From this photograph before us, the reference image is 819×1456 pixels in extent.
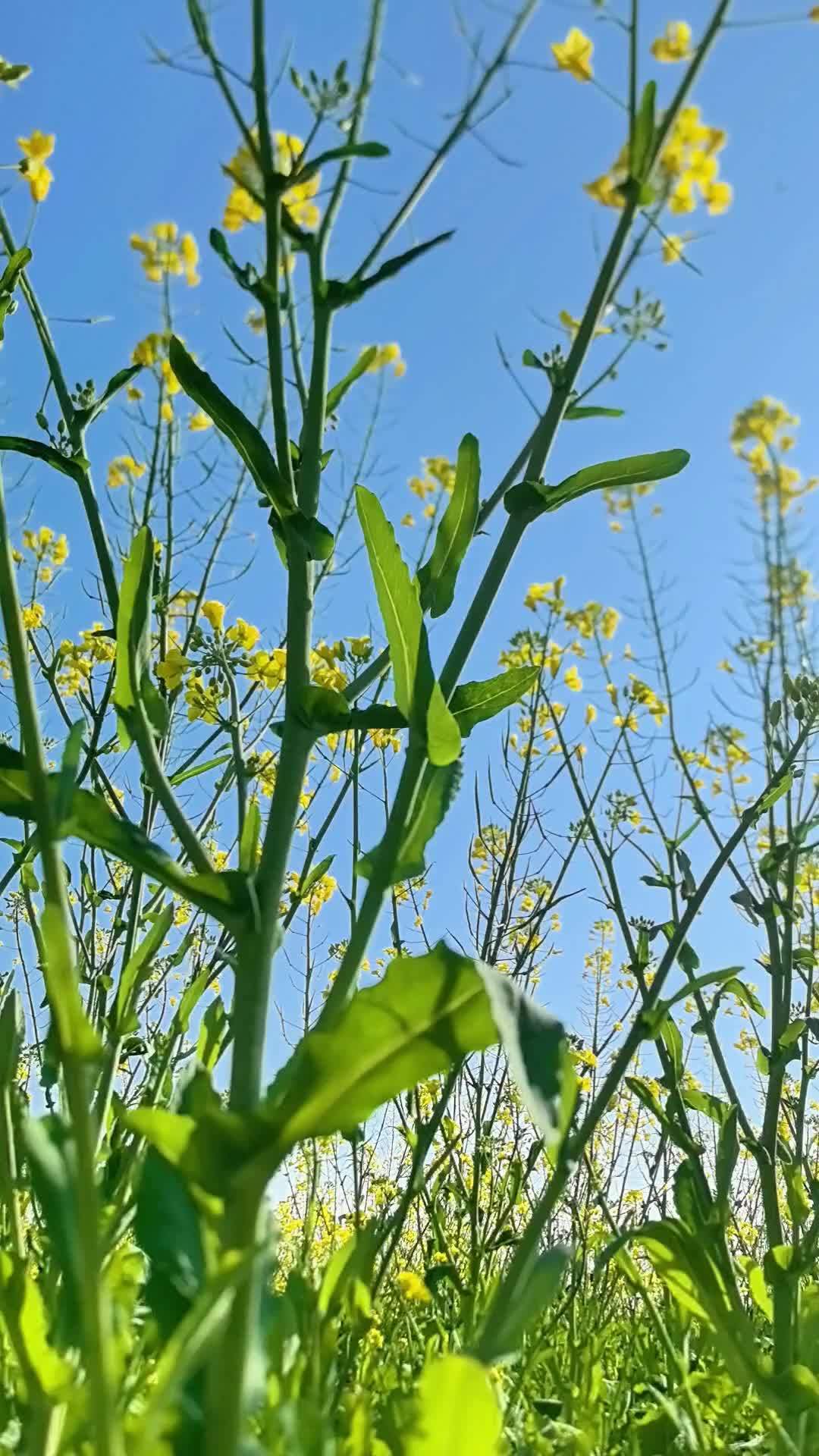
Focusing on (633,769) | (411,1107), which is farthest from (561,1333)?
(633,769)

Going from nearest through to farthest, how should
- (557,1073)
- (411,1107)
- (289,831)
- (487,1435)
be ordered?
(487,1435), (557,1073), (289,831), (411,1107)

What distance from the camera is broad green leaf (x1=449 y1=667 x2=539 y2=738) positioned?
91 centimetres

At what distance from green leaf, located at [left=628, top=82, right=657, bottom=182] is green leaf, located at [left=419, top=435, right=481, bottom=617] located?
29cm

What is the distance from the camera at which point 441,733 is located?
2.42 feet

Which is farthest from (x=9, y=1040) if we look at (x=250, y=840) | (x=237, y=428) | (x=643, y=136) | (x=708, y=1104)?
(x=708, y=1104)

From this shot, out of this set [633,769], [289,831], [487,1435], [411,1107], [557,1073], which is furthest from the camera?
[633,769]

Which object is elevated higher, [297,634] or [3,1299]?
[297,634]

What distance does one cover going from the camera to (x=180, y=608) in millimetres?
2654

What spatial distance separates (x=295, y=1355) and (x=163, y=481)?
6.09 ft

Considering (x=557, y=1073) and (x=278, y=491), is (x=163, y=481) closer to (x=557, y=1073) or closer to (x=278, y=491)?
(x=278, y=491)

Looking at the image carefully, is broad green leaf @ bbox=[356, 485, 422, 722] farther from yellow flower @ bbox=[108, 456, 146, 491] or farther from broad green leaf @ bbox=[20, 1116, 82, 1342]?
yellow flower @ bbox=[108, 456, 146, 491]

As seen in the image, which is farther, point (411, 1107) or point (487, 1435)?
point (411, 1107)

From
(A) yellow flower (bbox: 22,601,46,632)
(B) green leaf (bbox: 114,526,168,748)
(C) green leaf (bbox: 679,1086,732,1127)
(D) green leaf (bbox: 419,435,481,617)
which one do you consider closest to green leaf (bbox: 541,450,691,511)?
(D) green leaf (bbox: 419,435,481,617)

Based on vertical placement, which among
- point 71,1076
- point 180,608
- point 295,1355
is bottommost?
point 295,1355
